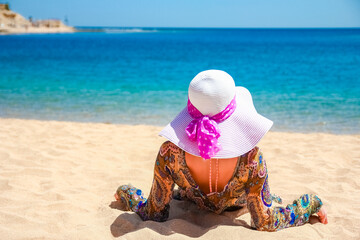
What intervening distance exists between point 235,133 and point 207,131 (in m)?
0.20

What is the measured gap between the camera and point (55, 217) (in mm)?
2498

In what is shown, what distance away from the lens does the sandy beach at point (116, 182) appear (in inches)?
89.7

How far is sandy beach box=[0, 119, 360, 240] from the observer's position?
2.28m

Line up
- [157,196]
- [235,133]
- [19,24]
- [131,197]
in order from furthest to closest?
[19,24] → [131,197] → [157,196] → [235,133]

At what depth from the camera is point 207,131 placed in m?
1.91

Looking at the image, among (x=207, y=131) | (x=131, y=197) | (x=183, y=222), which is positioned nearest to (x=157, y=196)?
(x=183, y=222)

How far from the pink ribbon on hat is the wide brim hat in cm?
4

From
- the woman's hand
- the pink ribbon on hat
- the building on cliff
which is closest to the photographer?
the pink ribbon on hat

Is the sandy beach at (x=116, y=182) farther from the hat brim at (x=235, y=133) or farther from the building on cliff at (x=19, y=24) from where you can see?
the building on cliff at (x=19, y=24)

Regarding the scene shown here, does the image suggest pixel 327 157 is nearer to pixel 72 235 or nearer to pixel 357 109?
pixel 72 235

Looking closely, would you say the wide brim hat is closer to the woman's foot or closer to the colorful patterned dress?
the colorful patterned dress

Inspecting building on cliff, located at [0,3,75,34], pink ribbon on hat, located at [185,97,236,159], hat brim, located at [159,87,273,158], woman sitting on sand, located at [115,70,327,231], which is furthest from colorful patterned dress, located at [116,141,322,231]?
building on cliff, located at [0,3,75,34]

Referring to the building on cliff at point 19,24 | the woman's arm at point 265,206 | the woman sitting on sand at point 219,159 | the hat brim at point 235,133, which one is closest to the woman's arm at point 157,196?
the woman sitting on sand at point 219,159

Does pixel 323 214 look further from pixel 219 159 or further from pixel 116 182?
pixel 116 182
